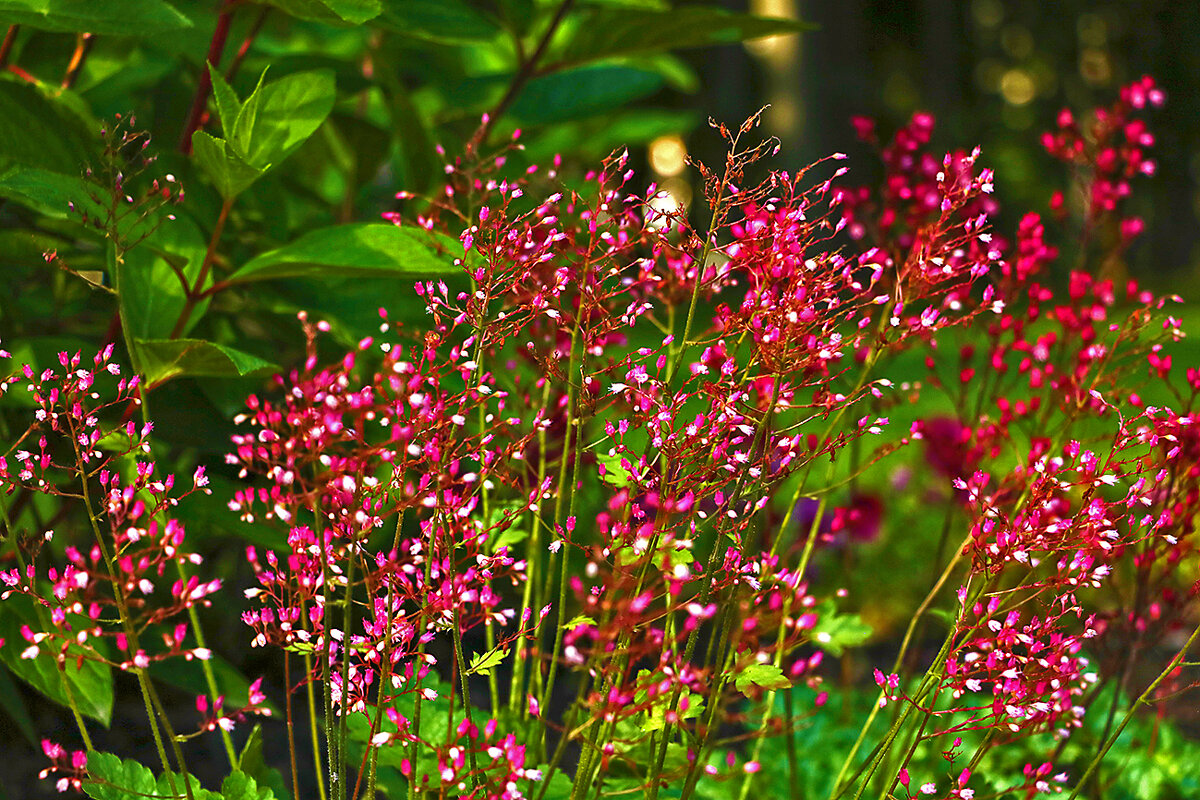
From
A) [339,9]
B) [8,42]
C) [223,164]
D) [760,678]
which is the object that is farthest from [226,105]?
[760,678]

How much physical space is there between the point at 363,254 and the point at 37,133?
2.15ft

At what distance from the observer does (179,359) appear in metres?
1.68

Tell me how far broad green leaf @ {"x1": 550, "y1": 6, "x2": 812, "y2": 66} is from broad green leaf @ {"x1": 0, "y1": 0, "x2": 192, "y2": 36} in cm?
98

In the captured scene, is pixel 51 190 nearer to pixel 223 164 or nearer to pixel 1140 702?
pixel 223 164

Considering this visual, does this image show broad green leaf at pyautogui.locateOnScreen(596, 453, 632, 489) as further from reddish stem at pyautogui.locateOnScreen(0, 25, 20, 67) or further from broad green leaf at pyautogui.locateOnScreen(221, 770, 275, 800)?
reddish stem at pyautogui.locateOnScreen(0, 25, 20, 67)

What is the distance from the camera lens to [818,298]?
4.65 ft

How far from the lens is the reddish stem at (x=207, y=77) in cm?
210

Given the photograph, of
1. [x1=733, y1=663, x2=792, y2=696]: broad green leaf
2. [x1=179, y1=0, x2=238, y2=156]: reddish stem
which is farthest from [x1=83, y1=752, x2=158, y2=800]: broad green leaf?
[x1=179, y1=0, x2=238, y2=156]: reddish stem

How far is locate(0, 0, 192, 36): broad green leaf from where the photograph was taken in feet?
5.76

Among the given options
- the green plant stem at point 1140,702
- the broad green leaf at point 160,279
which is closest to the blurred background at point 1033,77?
the broad green leaf at point 160,279

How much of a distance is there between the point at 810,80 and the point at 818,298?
846 cm

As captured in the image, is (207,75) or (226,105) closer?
(226,105)

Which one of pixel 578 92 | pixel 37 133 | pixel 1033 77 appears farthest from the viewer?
pixel 1033 77

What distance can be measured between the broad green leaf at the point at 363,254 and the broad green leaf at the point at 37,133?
0.38 meters
